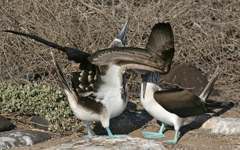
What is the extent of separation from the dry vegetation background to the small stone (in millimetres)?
1316

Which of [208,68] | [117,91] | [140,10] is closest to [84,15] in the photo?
[140,10]

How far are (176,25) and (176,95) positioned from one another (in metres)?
2.42

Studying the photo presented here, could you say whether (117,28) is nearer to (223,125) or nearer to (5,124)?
(5,124)

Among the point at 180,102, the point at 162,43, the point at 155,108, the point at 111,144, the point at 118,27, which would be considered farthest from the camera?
the point at 118,27

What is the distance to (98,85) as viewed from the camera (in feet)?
20.1

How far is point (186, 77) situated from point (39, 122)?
2142mm

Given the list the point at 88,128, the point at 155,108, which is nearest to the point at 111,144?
the point at 88,128

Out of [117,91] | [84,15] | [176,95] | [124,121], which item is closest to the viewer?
[117,91]

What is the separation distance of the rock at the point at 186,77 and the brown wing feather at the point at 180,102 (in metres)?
1.41

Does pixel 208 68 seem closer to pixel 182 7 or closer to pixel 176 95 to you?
pixel 182 7

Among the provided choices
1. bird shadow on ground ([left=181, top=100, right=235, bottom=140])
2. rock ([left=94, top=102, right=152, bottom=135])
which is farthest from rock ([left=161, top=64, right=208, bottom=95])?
rock ([left=94, top=102, right=152, bottom=135])

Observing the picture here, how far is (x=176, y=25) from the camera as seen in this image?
873cm

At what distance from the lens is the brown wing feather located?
20.8 feet

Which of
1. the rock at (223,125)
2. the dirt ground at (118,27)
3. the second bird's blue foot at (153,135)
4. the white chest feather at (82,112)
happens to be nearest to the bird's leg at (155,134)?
the second bird's blue foot at (153,135)
